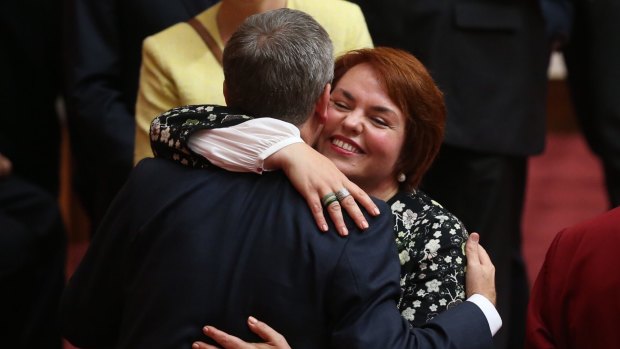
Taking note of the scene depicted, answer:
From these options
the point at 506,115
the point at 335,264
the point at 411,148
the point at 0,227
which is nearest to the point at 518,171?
the point at 506,115

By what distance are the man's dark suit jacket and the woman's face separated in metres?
0.44

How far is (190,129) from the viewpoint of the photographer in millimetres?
2182

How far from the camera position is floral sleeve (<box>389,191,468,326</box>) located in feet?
7.55

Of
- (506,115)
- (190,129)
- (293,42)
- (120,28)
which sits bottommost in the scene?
(506,115)

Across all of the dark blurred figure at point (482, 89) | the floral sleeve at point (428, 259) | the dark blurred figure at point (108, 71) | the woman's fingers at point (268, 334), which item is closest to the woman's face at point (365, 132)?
the floral sleeve at point (428, 259)

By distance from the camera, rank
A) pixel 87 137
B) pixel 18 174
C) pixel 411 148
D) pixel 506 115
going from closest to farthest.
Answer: pixel 411 148 < pixel 87 137 < pixel 506 115 < pixel 18 174

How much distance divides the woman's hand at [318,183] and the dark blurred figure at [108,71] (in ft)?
3.71

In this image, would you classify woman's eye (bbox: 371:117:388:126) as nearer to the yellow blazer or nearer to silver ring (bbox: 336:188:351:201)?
the yellow blazer

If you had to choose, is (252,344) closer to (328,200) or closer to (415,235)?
(328,200)

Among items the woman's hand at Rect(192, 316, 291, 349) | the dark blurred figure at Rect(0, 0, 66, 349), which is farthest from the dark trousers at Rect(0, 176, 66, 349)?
the woman's hand at Rect(192, 316, 291, 349)

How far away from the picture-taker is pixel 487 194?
141 inches

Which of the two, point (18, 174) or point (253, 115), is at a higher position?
point (253, 115)

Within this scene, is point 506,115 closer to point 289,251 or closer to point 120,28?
point 120,28

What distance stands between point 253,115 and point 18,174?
1.95 m
